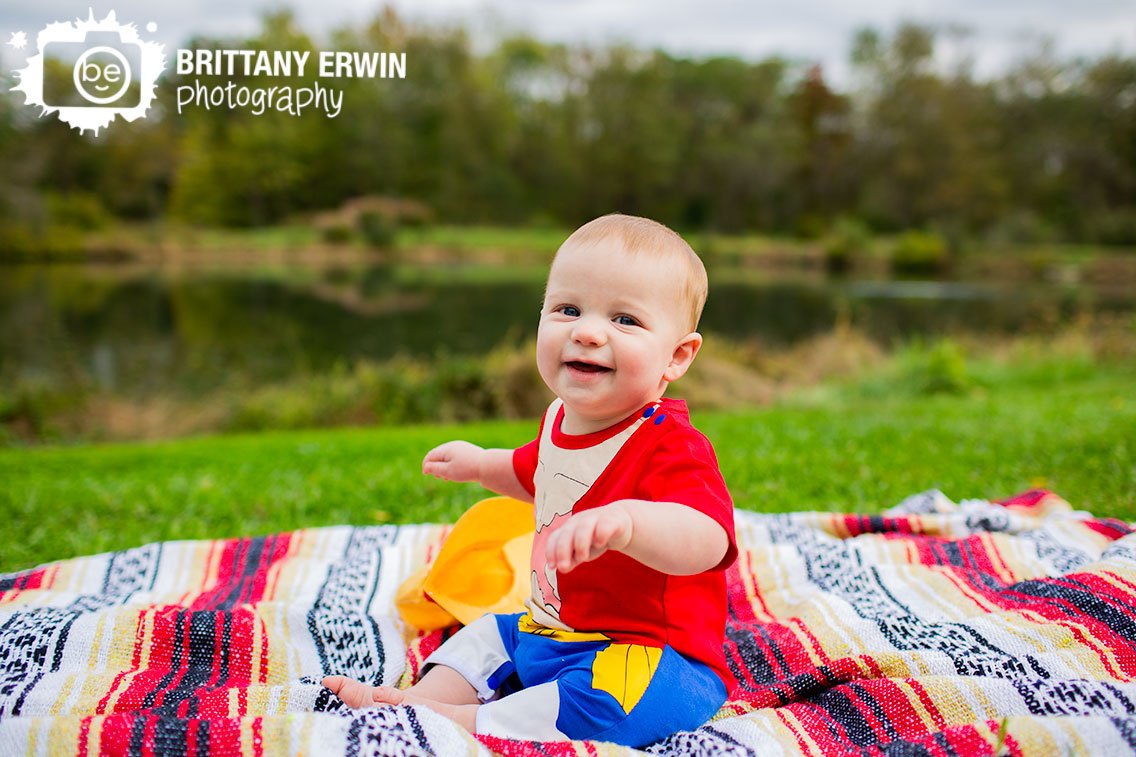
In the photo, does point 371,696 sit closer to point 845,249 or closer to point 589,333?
point 589,333

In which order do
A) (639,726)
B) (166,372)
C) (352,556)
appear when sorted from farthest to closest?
1. (166,372)
2. (352,556)
3. (639,726)

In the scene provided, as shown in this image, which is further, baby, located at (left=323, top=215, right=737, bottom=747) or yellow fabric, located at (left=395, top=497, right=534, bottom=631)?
yellow fabric, located at (left=395, top=497, right=534, bottom=631)

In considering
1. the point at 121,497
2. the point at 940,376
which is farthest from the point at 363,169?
the point at 121,497

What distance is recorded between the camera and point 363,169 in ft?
109

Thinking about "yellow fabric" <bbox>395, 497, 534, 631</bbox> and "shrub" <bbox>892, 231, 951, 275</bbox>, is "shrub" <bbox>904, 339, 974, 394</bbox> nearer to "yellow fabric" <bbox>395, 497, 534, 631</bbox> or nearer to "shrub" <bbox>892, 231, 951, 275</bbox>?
"yellow fabric" <bbox>395, 497, 534, 631</bbox>

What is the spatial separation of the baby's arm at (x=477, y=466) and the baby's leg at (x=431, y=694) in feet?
1.64

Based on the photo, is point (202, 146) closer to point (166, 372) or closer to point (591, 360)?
point (166, 372)

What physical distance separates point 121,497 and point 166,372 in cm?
916

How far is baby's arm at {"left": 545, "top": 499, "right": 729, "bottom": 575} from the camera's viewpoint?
1.57 m

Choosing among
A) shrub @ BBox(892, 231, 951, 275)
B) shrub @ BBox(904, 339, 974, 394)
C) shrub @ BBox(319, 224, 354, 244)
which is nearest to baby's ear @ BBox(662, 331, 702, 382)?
shrub @ BBox(904, 339, 974, 394)

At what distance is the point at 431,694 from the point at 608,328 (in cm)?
97

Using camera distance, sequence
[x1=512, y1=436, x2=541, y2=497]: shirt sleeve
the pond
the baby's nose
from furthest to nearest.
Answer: the pond → [x1=512, y1=436, x2=541, y2=497]: shirt sleeve → the baby's nose

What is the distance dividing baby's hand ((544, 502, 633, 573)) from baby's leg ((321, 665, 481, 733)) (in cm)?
55

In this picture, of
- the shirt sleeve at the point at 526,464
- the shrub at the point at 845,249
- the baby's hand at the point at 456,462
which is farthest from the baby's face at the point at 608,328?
the shrub at the point at 845,249
